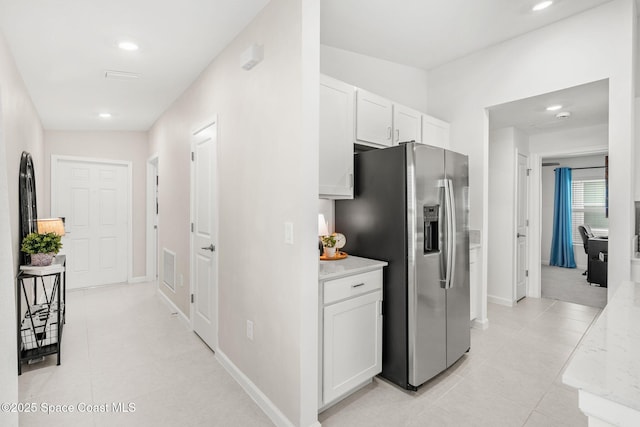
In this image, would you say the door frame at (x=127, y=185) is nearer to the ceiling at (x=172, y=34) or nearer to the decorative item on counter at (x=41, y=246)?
the ceiling at (x=172, y=34)

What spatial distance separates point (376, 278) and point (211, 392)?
1413mm

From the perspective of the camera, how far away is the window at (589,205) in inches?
269

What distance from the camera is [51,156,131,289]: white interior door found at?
16.0 ft

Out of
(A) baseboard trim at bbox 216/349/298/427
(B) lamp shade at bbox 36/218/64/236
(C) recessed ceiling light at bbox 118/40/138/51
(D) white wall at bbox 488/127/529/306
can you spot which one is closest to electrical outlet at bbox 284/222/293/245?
(A) baseboard trim at bbox 216/349/298/427

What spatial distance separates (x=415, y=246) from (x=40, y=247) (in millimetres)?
2986

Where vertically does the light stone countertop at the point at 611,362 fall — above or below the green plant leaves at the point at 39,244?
below

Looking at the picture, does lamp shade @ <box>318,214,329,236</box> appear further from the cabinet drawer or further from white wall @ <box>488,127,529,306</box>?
white wall @ <box>488,127,529,306</box>

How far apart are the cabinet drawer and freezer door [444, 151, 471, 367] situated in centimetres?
65

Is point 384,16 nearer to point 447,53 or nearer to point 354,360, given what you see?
point 447,53

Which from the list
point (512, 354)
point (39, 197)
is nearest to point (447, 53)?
point (512, 354)

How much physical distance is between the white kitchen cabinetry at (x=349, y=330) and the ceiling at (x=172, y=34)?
1884mm

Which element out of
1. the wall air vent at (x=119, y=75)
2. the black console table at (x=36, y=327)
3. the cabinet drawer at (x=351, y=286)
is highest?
the wall air vent at (x=119, y=75)

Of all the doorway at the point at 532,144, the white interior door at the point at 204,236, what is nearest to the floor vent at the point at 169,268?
the white interior door at the point at 204,236

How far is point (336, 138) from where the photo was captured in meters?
2.46
